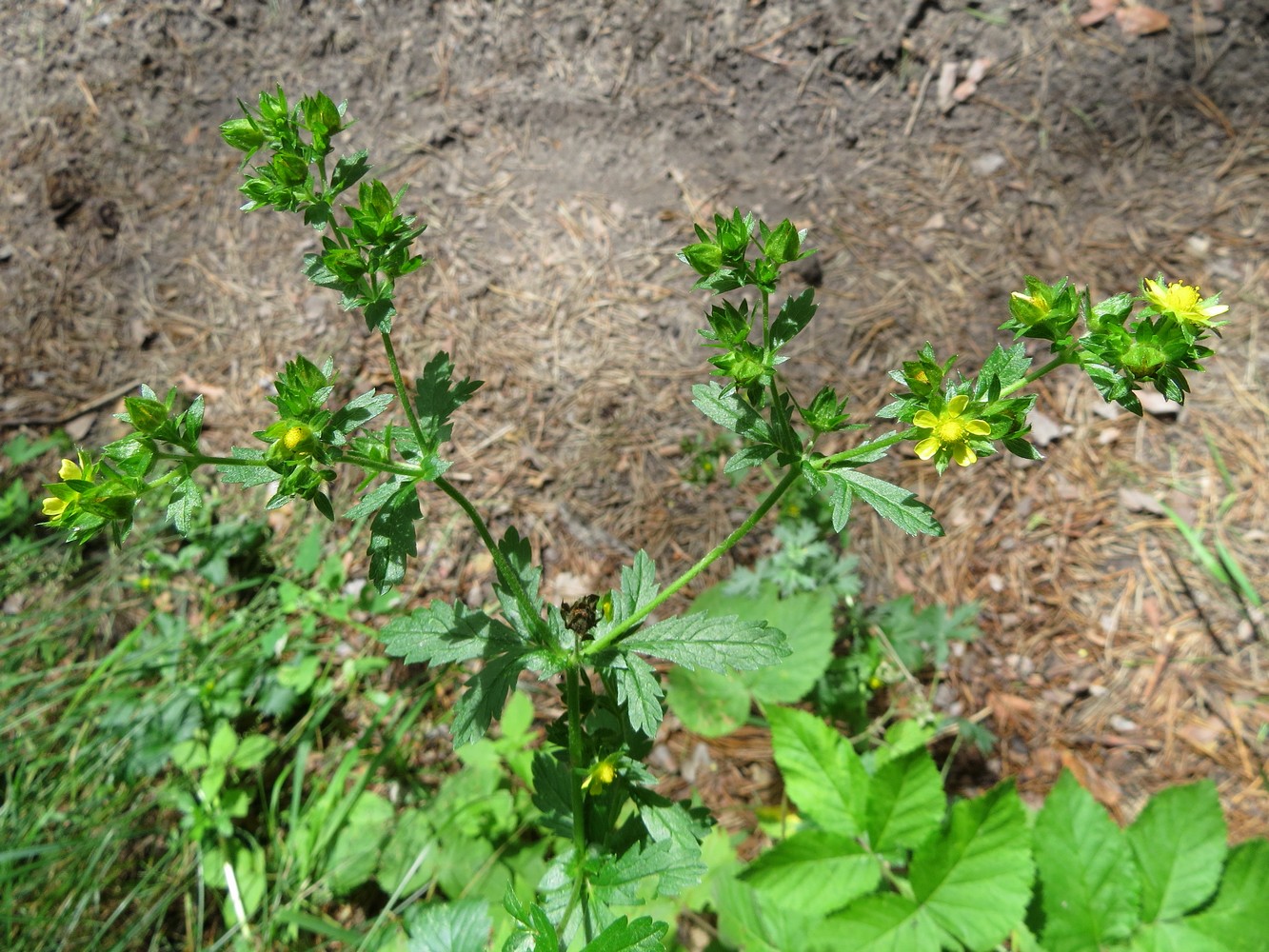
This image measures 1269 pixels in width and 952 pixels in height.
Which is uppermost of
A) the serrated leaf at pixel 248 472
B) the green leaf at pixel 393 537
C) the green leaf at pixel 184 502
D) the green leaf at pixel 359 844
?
the green leaf at pixel 184 502

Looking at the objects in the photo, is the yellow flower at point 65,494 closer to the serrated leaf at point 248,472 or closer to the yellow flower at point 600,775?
the serrated leaf at point 248,472

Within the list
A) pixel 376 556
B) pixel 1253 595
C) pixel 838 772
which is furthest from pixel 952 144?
pixel 376 556

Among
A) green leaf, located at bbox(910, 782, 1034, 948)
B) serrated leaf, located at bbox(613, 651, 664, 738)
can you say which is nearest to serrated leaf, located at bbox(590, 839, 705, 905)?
serrated leaf, located at bbox(613, 651, 664, 738)

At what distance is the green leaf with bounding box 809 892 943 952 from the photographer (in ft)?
6.84

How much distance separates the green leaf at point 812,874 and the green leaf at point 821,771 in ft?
0.23

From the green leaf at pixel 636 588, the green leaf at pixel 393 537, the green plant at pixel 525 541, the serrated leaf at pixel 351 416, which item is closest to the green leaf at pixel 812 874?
the green plant at pixel 525 541

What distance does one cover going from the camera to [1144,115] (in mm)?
3174

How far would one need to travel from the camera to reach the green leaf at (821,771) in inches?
89.0

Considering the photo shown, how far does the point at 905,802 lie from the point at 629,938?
1.16 metres

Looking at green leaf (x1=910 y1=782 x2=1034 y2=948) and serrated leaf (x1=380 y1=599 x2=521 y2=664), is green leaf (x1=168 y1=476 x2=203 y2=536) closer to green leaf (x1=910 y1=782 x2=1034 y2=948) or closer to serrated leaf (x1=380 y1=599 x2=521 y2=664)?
serrated leaf (x1=380 y1=599 x2=521 y2=664)

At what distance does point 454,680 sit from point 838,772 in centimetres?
140

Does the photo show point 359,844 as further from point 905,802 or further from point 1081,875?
point 1081,875

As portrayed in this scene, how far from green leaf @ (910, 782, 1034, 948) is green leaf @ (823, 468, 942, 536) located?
1.08 metres

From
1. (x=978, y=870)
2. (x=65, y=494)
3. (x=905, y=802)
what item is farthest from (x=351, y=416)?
(x=978, y=870)
